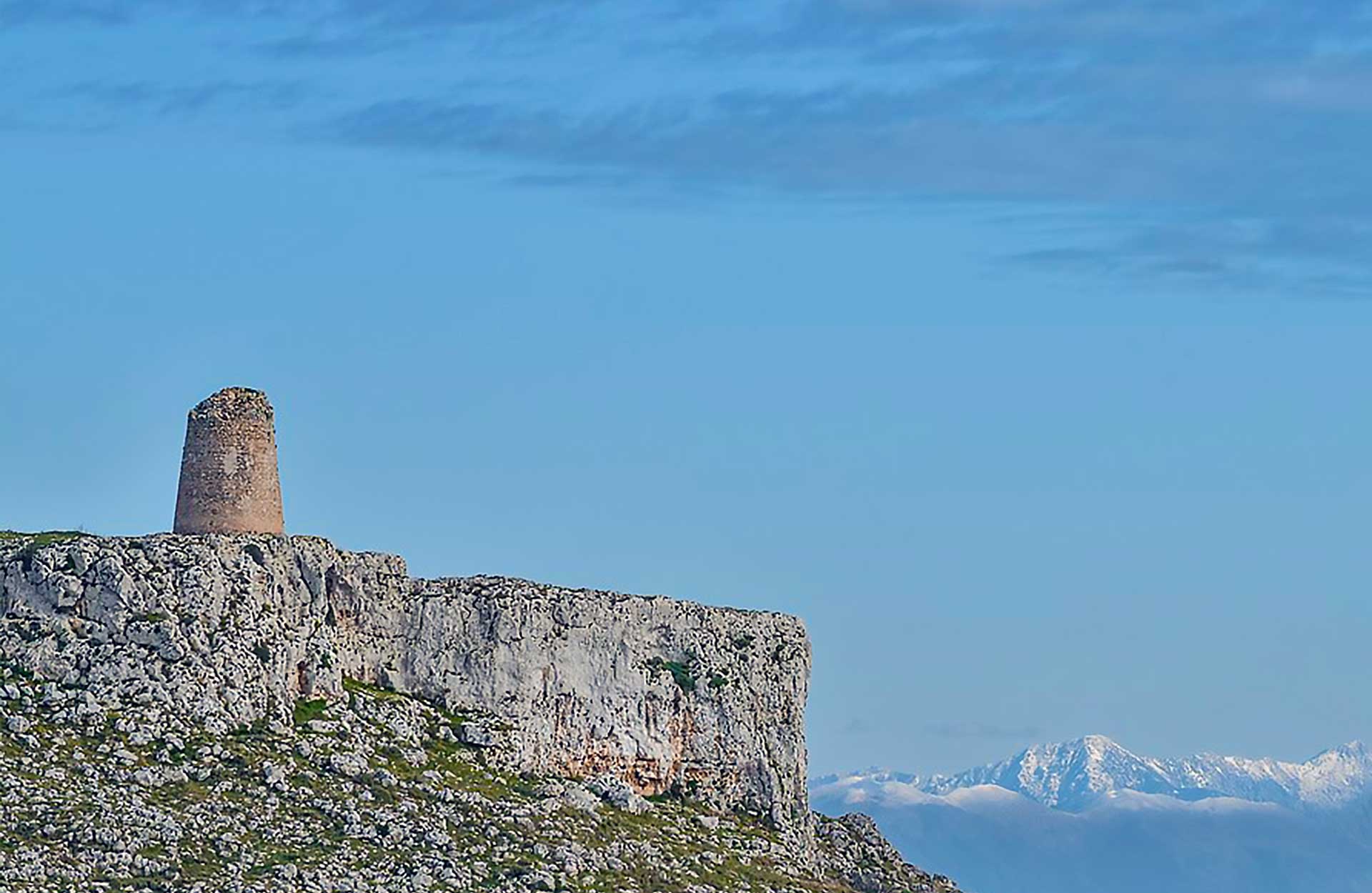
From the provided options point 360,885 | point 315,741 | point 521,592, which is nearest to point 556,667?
point 521,592

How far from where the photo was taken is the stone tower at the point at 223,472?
104 metres

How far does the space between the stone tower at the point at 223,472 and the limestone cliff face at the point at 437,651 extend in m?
2.36

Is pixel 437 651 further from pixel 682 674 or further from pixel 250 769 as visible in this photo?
pixel 250 769

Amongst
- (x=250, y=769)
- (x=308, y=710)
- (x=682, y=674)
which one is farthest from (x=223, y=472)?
(x=682, y=674)

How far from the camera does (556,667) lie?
4210 inches

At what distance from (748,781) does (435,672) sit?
11431 millimetres

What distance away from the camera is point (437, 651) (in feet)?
346

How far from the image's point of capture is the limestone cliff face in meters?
97.5

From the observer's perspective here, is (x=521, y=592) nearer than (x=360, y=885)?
No

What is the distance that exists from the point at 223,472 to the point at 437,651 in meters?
8.38

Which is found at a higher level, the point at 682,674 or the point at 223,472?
the point at 223,472

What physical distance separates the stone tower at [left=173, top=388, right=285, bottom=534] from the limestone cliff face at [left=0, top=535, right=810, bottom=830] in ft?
7.75

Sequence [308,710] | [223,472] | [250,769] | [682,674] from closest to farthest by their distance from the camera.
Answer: [250,769] < [308,710] < [223,472] < [682,674]

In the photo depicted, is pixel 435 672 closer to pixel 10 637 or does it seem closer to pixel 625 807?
pixel 625 807
